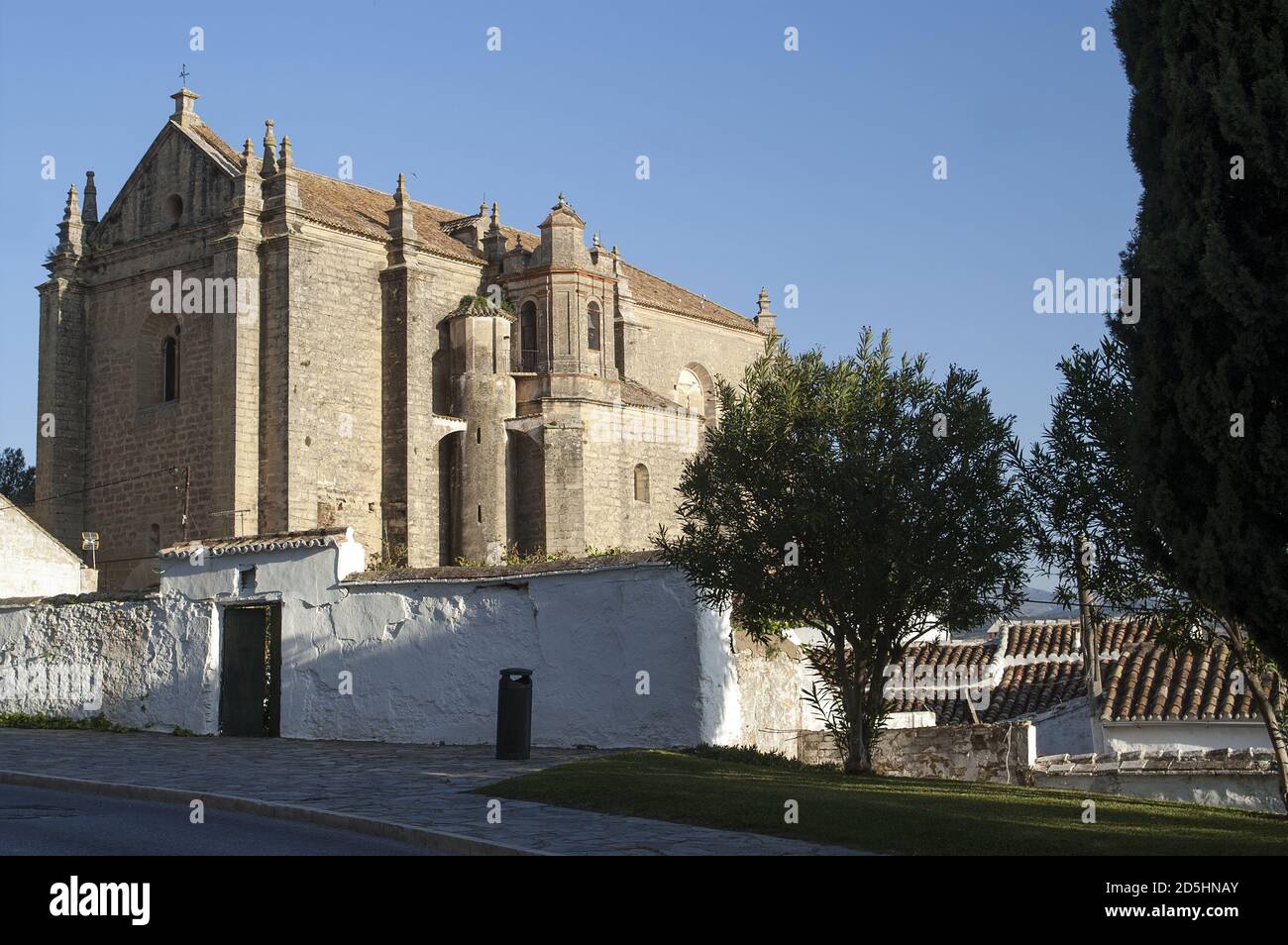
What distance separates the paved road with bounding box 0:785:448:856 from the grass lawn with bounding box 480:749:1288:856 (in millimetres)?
2427

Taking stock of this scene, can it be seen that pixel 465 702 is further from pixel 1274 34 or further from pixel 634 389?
pixel 634 389

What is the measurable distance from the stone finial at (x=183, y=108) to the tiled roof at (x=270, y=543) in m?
23.9

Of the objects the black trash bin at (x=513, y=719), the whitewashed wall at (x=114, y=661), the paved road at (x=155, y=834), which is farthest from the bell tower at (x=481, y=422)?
the paved road at (x=155, y=834)

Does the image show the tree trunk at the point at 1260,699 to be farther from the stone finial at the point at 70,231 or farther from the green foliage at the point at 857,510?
the stone finial at the point at 70,231

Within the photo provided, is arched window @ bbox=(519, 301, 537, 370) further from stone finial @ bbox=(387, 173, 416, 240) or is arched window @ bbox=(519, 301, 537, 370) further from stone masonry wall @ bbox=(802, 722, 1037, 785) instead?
stone masonry wall @ bbox=(802, 722, 1037, 785)

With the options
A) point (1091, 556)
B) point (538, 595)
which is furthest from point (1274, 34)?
point (538, 595)

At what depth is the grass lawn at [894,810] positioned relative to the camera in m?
10.5

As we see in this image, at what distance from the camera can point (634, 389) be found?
46562 mm

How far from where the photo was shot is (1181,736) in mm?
24422

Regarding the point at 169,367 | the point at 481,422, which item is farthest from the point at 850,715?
the point at 169,367

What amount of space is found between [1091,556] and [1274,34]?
5.42 m

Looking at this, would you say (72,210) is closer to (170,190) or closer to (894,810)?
(170,190)

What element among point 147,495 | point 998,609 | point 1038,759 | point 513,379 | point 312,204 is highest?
point 312,204

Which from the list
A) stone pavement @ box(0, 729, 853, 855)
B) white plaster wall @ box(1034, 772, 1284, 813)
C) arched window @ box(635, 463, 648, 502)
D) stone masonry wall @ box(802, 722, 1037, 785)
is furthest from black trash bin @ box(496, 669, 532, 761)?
arched window @ box(635, 463, 648, 502)
